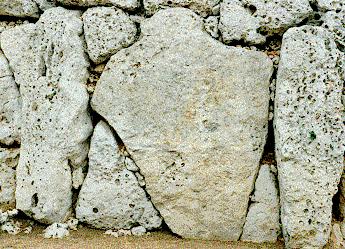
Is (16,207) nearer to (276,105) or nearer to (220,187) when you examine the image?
(220,187)

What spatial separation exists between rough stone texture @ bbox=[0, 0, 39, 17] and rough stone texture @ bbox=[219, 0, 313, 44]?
1.88 meters

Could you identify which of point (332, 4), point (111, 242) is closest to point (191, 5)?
point (332, 4)

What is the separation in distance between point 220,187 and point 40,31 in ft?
7.49

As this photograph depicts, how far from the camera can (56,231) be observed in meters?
4.30

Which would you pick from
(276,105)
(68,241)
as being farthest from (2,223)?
(276,105)

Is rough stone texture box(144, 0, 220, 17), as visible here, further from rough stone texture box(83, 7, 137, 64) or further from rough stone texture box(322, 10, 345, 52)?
rough stone texture box(322, 10, 345, 52)

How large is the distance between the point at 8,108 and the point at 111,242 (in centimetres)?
171

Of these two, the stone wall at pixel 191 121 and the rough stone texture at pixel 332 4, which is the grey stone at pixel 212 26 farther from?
the rough stone texture at pixel 332 4

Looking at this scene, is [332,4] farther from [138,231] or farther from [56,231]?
[56,231]

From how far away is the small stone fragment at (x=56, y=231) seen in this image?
14.0 ft

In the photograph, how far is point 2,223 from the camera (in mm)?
4461

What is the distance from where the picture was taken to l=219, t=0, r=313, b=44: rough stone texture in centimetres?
415

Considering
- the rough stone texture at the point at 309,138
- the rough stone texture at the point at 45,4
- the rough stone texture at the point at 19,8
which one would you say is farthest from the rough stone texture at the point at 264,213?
the rough stone texture at the point at 19,8

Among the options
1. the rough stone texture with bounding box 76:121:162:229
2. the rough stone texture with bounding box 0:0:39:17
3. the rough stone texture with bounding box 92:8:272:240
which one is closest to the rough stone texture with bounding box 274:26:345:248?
the rough stone texture with bounding box 92:8:272:240
